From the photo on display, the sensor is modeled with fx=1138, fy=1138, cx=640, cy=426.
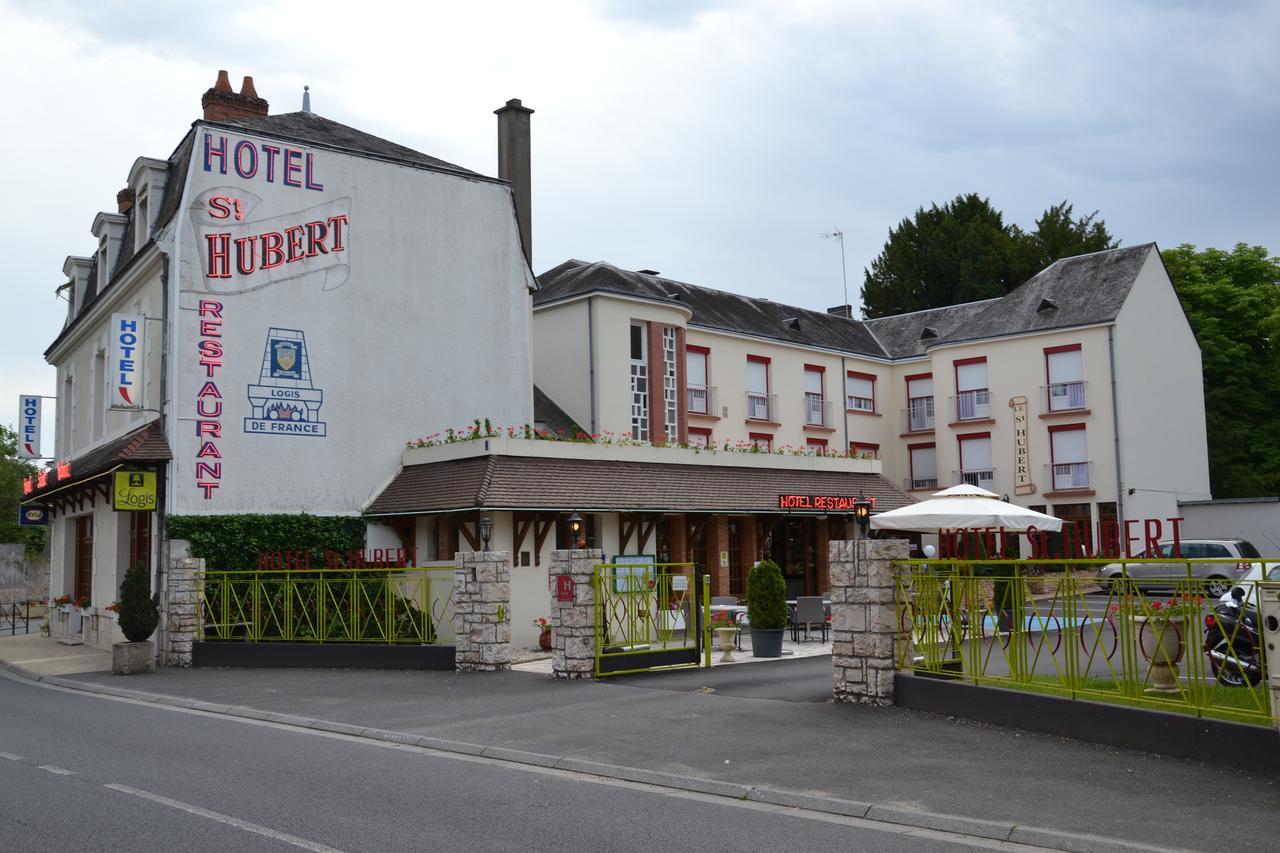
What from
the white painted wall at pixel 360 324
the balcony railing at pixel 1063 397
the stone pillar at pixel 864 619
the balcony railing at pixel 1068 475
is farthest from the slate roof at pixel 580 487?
the balcony railing at pixel 1063 397

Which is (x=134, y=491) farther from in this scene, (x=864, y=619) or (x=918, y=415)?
(x=918, y=415)

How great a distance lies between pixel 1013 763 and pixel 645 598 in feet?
24.9

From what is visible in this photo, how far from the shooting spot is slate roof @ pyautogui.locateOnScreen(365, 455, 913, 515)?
20266mm

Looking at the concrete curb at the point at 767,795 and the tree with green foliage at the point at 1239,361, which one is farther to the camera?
the tree with green foliage at the point at 1239,361

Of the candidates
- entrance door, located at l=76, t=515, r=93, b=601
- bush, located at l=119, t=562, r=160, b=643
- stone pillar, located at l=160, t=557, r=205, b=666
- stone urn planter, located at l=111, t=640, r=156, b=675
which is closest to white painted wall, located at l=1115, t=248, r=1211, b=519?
stone pillar, located at l=160, t=557, r=205, b=666

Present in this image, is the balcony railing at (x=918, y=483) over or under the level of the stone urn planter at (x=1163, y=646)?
over

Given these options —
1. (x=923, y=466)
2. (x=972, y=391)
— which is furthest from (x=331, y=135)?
(x=923, y=466)

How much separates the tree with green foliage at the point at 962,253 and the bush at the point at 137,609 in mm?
37931

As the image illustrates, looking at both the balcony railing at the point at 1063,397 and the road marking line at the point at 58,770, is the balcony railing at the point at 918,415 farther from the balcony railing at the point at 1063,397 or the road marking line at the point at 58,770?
the road marking line at the point at 58,770

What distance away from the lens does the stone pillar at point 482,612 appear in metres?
16.4

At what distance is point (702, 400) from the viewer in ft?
106

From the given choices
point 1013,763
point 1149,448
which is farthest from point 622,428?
point 1013,763

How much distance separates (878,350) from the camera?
131ft

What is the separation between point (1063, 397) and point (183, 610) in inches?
1049
